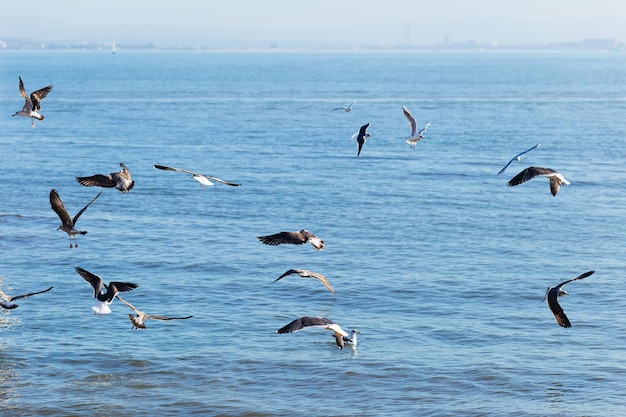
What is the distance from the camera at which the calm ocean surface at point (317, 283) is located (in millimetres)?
26938

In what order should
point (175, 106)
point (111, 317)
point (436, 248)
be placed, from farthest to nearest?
point (175, 106) → point (436, 248) → point (111, 317)

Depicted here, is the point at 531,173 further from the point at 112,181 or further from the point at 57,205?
the point at 57,205

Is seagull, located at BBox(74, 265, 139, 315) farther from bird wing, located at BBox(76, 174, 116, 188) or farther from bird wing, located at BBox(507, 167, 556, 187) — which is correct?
bird wing, located at BBox(507, 167, 556, 187)

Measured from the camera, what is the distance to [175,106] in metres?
125

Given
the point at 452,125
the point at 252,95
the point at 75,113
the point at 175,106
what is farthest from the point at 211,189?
the point at 252,95

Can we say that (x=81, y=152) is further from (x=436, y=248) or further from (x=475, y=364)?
(x=475, y=364)

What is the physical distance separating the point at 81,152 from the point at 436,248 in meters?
39.7

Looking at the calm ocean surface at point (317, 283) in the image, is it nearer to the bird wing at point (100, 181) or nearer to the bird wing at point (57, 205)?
the bird wing at point (57, 205)

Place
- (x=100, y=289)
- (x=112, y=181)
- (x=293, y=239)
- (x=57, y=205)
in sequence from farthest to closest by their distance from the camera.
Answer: (x=57, y=205), (x=293, y=239), (x=112, y=181), (x=100, y=289)

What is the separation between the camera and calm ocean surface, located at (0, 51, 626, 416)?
2694cm

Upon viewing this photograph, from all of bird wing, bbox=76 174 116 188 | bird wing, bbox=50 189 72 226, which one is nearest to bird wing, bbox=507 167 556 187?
bird wing, bbox=76 174 116 188

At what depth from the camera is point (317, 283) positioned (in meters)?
38.5

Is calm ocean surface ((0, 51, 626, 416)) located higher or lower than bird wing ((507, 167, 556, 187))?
lower

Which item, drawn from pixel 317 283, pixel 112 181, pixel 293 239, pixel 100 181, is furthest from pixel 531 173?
pixel 317 283
